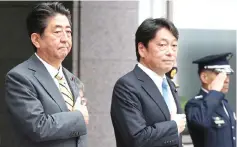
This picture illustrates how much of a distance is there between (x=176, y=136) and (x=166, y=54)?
1.64 feet

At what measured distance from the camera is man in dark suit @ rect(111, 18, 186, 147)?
3.26 meters

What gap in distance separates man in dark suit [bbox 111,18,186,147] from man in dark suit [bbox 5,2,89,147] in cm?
26

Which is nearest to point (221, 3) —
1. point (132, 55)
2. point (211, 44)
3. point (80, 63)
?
point (211, 44)

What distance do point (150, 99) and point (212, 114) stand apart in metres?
1.00

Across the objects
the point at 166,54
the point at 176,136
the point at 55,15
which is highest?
the point at 55,15

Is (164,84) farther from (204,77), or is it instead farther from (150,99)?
(204,77)

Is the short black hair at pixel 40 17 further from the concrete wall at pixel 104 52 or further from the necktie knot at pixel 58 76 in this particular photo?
the concrete wall at pixel 104 52

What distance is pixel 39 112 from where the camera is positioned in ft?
9.87

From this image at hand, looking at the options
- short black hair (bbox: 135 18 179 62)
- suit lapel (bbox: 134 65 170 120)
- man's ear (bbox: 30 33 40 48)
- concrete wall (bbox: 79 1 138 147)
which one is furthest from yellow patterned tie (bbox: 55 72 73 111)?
concrete wall (bbox: 79 1 138 147)

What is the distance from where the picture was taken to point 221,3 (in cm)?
608

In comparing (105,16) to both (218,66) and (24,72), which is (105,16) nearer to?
(218,66)

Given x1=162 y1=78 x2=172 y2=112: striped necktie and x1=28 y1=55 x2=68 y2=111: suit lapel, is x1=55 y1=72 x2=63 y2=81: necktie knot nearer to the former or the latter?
x1=28 y1=55 x2=68 y2=111: suit lapel

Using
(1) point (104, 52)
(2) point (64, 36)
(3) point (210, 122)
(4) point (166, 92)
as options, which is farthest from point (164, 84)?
(1) point (104, 52)

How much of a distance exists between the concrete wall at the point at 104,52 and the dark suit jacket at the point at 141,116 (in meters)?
2.31
